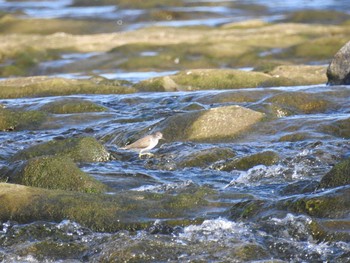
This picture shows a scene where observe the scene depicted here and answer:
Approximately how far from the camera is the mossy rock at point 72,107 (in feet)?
56.9

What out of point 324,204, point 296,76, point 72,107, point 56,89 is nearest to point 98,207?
point 324,204

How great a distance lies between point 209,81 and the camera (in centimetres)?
2119

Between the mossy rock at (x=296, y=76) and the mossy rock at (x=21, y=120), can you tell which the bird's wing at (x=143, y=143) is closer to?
the mossy rock at (x=21, y=120)

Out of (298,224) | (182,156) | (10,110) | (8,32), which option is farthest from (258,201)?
(8,32)

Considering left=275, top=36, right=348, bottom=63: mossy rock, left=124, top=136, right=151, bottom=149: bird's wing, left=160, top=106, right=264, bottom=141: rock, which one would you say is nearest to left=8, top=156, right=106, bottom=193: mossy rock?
left=124, top=136, right=151, bottom=149: bird's wing

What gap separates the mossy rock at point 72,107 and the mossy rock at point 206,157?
492 cm

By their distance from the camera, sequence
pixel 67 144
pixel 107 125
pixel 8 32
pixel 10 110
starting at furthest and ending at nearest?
pixel 8 32 < pixel 10 110 < pixel 107 125 < pixel 67 144

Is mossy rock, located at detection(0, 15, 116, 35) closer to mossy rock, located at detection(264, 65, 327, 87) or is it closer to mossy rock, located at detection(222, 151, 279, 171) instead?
mossy rock, located at detection(264, 65, 327, 87)

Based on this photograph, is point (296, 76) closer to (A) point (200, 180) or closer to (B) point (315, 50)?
(B) point (315, 50)

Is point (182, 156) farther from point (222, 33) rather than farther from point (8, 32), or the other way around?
point (8, 32)

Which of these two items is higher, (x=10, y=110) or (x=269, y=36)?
(x=10, y=110)

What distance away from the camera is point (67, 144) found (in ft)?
42.4

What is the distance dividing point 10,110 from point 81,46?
17968mm

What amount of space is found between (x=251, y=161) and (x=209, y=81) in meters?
9.17
